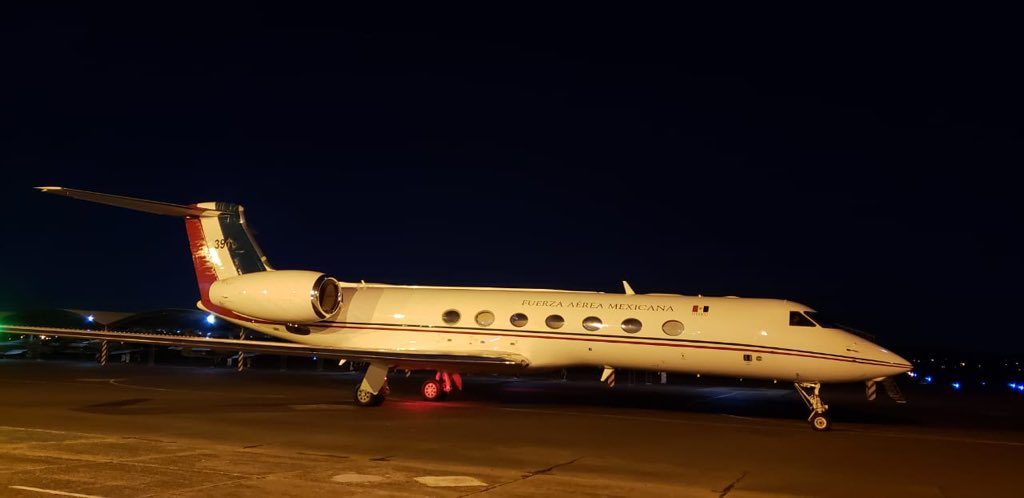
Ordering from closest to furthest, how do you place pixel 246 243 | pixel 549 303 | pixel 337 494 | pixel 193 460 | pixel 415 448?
pixel 337 494 → pixel 193 460 → pixel 415 448 → pixel 549 303 → pixel 246 243

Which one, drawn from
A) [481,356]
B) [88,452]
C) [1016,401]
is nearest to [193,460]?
[88,452]

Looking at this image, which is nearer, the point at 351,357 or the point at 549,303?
the point at 351,357

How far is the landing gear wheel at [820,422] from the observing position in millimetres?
15214

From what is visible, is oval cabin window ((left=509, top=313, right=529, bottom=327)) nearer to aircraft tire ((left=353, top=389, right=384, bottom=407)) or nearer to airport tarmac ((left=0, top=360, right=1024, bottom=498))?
airport tarmac ((left=0, top=360, right=1024, bottom=498))

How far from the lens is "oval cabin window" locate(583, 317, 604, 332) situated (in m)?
17.5

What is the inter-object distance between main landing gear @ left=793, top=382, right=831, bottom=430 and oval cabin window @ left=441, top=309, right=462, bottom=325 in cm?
738

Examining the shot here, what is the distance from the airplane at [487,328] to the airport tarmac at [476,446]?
1049 mm

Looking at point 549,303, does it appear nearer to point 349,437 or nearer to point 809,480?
point 349,437

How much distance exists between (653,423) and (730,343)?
2379 millimetres

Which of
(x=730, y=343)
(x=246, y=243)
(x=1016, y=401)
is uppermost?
(x=246, y=243)

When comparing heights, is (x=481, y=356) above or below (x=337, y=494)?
above

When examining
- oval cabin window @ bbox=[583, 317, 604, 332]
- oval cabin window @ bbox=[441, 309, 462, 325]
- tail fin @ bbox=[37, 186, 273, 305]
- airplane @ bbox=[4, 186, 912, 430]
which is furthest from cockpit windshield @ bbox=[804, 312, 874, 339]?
tail fin @ bbox=[37, 186, 273, 305]

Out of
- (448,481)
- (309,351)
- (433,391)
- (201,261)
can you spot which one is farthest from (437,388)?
(448,481)

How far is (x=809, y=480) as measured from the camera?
992cm
